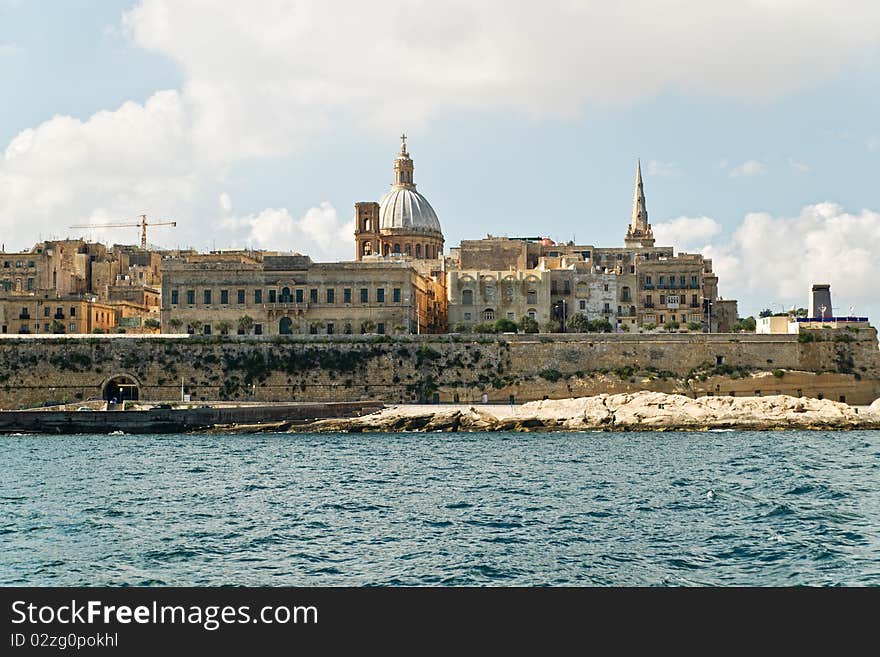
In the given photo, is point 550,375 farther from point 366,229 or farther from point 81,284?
point 81,284

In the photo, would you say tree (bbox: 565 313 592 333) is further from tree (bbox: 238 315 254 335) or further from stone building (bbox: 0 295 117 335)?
stone building (bbox: 0 295 117 335)

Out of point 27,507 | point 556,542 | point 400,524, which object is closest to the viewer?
point 556,542

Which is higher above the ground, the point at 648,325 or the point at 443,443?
the point at 648,325

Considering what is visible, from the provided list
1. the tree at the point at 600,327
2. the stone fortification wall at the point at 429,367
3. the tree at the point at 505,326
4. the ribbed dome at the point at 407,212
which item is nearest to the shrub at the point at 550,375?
the stone fortification wall at the point at 429,367

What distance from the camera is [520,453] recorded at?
140 feet

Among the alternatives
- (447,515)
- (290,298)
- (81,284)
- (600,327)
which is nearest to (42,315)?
(290,298)

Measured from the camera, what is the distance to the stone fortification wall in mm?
63750

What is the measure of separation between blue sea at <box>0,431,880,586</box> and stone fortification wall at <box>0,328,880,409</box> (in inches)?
713

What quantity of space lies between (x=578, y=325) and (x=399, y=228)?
1041 inches

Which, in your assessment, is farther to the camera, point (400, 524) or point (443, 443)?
point (443, 443)

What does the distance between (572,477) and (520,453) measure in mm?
7995

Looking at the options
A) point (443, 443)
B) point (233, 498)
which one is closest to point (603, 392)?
point (443, 443)
